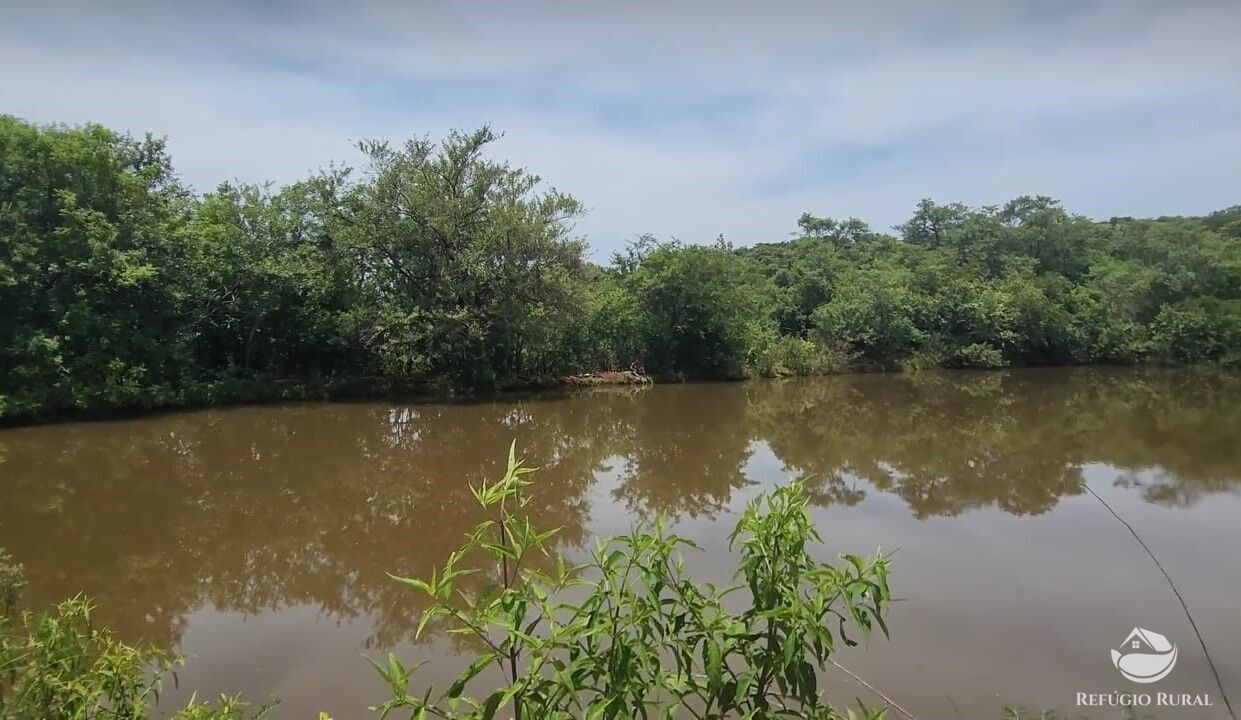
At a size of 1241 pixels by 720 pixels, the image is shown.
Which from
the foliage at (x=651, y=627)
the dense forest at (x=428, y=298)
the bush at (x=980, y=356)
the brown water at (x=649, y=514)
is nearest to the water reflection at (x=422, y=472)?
the brown water at (x=649, y=514)

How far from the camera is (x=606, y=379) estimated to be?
17.6 meters

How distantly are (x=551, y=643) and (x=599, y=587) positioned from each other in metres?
0.17

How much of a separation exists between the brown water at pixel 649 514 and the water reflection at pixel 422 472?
42mm

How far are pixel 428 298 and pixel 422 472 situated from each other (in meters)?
7.27

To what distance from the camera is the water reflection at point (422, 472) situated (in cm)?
533

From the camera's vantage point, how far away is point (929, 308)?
71.6 ft

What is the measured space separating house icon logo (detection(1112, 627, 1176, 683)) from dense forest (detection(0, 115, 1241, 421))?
39.2 feet

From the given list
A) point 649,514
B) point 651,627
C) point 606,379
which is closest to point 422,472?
point 649,514

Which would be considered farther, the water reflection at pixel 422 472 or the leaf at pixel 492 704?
the water reflection at pixel 422 472

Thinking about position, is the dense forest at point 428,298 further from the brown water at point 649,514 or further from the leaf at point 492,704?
the leaf at point 492,704

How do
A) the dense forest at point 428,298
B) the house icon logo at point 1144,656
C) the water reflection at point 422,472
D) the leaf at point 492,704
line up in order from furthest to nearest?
1. the dense forest at point 428,298
2. the water reflection at point 422,472
3. the house icon logo at point 1144,656
4. the leaf at point 492,704

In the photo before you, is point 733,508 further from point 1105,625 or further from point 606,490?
point 1105,625

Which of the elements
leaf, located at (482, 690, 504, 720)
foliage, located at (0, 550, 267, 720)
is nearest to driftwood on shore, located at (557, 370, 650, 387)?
foliage, located at (0, 550, 267, 720)

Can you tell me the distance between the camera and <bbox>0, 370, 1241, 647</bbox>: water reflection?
5328 mm
